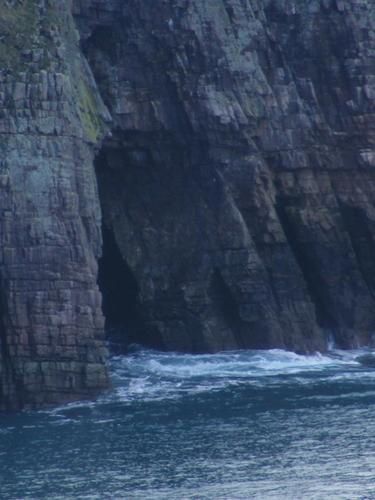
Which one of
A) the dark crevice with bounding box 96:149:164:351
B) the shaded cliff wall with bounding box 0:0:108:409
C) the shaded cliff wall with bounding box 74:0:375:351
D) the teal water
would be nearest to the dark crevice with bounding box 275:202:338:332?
the shaded cliff wall with bounding box 74:0:375:351

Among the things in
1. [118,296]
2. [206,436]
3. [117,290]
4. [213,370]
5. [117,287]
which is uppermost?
[117,287]

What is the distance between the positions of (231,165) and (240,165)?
1.17ft

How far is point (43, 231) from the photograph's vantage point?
65.3 m

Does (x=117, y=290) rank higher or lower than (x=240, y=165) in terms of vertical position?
lower

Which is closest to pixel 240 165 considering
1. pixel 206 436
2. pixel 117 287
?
pixel 117 287

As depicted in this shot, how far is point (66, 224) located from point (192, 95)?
11814 mm

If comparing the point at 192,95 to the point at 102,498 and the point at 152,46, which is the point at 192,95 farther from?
the point at 102,498

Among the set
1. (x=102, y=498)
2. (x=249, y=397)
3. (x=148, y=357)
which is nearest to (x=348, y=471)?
(x=102, y=498)

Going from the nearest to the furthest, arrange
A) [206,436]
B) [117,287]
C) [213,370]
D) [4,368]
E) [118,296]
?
[206,436], [4,368], [213,370], [117,287], [118,296]

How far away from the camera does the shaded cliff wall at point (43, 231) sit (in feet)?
213

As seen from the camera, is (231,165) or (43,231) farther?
(231,165)

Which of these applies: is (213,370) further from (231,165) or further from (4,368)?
(4,368)

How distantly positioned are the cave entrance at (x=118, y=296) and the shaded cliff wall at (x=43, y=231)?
1082 cm

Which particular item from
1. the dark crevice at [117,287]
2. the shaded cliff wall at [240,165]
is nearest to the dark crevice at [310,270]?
the shaded cliff wall at [240,165]
